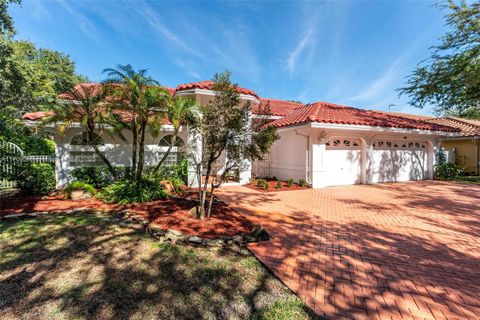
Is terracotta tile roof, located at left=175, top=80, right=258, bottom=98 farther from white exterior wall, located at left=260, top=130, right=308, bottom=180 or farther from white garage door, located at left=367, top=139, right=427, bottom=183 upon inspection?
white garage door, located at left=367, top=139, right=427, bottom=183

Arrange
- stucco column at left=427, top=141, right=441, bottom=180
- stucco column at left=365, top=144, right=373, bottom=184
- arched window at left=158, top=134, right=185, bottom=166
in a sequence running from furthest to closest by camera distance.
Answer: stucco column at left=427, top=141, right=441, bottom=180, stucco column at left=365, top=144, right=373, bottom=184, arched window at left=158, top=134, right=185, bottom=166

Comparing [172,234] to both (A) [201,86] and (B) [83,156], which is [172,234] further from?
(B) [83,156]

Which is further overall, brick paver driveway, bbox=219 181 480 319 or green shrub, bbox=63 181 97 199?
green shrub, bbox=63 181 97 199

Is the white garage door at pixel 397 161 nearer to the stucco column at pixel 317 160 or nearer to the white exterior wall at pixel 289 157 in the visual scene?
the stucco column at pixel 317 160

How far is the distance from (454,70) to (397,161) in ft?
22.4

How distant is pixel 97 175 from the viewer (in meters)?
9.63

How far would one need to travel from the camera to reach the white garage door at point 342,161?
12.1 meters

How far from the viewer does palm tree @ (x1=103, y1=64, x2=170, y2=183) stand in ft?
25.5

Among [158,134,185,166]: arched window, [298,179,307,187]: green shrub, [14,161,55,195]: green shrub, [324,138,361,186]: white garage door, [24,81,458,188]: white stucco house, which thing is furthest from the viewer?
[324,138,361,186]: white garage door

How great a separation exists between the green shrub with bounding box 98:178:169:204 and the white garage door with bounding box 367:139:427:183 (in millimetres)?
11667

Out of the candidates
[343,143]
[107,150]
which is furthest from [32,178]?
[343,143]

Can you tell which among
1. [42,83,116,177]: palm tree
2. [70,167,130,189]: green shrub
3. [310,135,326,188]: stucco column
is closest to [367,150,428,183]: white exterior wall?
[310,135,326,188]: stucco column

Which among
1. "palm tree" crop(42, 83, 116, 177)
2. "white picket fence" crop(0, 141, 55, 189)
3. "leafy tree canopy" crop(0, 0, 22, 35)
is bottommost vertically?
"white picket fence" crop(0, 141, 55, 189)

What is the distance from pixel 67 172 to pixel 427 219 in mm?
13886
